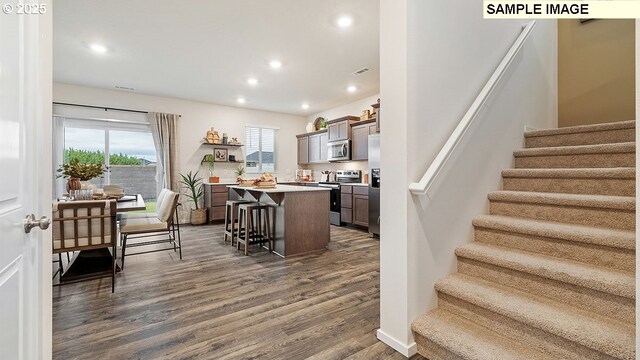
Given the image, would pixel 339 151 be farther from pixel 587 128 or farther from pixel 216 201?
pixel 587 128

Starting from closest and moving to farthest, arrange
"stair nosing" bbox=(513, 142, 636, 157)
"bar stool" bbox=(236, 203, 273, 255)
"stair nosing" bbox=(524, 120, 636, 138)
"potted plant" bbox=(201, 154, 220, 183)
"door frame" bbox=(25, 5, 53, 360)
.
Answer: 1. "door frame" bbox=(25, 5, 53, 360)
2. "stair nosing" bbox=(513, 142, 636, 157)
3. "stair nosing" bbox=(524, 120, 636, 138)
4. "bar stool" bbox=(236, 203, 273, 255)
5. "potted plant" bbox=(201, 154, 220, 183)

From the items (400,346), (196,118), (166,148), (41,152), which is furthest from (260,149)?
(400,346)

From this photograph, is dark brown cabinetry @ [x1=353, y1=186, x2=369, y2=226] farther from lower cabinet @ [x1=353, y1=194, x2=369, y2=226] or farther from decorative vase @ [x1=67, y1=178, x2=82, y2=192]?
decorative vase @ [x1=67, y1=178, x2=82, y2=192]

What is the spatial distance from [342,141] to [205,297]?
4.22 meters

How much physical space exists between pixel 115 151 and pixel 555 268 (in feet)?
22.4

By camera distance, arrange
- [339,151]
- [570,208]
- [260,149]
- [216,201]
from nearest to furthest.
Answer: [570,208], [216,201], [339,151], [260,149]

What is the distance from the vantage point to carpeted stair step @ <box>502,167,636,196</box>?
1866 millimetres

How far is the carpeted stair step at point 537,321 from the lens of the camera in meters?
1.21

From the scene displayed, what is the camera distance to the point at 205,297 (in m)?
2.42

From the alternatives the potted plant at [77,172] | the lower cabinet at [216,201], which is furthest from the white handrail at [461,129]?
the lower cabinet at [216,201]

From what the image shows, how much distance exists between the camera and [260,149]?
715 cm

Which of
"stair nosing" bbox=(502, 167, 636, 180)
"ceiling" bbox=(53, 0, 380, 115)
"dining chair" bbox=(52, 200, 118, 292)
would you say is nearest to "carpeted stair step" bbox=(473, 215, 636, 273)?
"stair nosing" bbox=(502, 167, 636, 180)

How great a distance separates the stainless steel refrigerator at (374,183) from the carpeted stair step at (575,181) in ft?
8.00

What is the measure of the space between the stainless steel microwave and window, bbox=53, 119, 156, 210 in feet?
12.4
